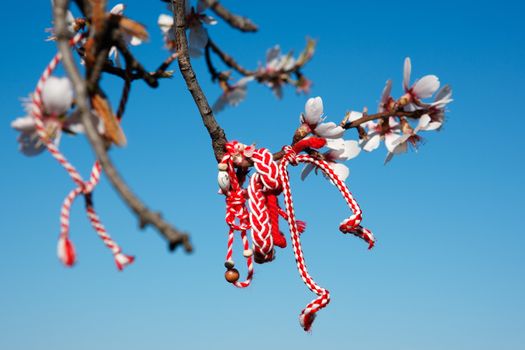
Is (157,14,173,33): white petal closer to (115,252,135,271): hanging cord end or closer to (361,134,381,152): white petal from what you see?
(361,134,381,152): white petal

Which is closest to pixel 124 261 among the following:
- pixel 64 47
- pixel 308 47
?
pixel 64 47

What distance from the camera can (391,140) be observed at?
1.20 meters

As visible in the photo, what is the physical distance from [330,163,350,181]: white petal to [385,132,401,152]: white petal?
88mm

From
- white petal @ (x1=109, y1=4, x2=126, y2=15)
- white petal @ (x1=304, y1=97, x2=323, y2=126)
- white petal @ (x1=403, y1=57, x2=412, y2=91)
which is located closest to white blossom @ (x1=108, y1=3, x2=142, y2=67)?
white petal @ (x1=109, y1=4, x2=126, y2=15)

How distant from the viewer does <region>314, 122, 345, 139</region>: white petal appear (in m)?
1.17

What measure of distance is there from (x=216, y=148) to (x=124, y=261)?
1.54 feet

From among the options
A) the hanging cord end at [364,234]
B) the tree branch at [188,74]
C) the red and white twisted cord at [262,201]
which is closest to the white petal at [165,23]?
the tree branch at [188,74]

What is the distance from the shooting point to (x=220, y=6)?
70cm

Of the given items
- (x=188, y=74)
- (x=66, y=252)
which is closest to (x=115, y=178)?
(x=66, y=252)

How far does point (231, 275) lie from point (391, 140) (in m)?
0.39

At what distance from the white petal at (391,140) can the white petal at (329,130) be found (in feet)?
0.29

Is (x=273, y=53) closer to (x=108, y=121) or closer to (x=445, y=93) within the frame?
(x=108, y=121)

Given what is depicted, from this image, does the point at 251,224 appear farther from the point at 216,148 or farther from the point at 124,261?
the point at 124,261

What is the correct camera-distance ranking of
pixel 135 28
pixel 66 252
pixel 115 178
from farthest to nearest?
1. pixel 135 28
2. pixel 66 252
3. pixel 115 178
